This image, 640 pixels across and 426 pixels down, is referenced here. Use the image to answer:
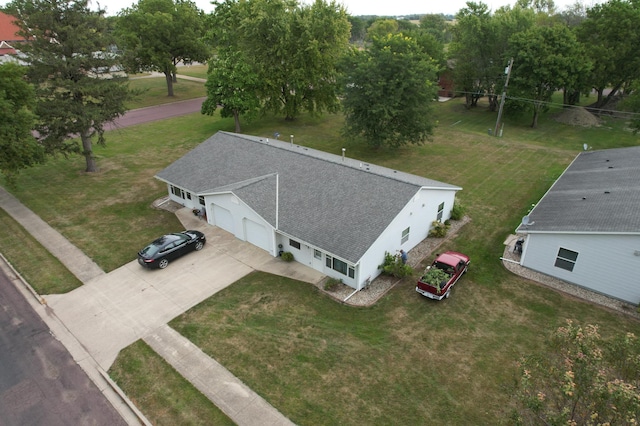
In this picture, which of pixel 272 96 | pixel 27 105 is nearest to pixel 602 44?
pixel 272 96

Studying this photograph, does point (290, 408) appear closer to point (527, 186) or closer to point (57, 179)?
point (527, 186)

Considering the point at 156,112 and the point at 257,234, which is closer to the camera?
the point at 257,234

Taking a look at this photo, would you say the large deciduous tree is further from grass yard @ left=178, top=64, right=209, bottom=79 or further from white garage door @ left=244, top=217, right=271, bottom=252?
grass yard @ left=178, top=64, right=209, bottom=79

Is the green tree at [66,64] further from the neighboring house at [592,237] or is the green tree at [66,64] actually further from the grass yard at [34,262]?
the neighboring house at [592,237]

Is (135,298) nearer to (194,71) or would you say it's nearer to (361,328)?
(361,328)

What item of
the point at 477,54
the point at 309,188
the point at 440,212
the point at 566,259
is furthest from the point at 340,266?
the point at 477,54

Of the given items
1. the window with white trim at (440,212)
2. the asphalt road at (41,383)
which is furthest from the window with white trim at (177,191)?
the window with white trim at (440,212)
